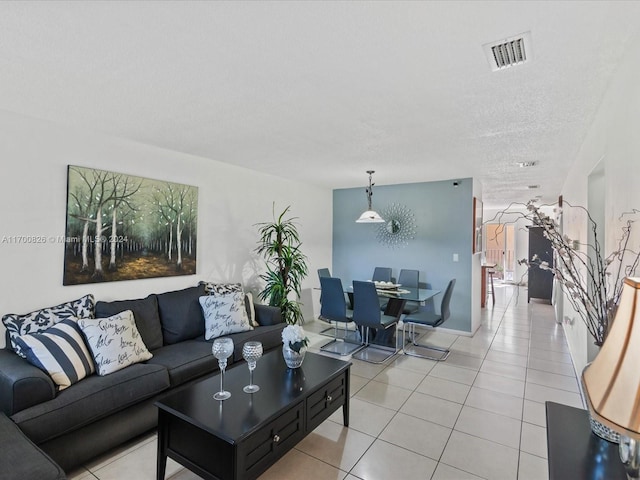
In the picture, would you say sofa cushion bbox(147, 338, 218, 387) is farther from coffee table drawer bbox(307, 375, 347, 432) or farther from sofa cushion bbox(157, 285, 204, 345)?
coffee table drawer bbox(307, 375, 347, 432)

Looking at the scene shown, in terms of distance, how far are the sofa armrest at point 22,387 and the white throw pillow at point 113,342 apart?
374 millimetres

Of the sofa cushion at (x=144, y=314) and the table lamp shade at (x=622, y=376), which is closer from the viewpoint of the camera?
the table lamp shade at (x=622, y=376)

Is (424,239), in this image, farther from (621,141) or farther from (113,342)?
(113,342)

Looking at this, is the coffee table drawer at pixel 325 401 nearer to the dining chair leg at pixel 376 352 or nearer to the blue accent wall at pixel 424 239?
the dining chair leg at pixel 376 352

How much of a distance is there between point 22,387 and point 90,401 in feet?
1.22

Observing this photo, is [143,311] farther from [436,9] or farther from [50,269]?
[436,9]

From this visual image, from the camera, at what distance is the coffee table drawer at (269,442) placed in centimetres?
176

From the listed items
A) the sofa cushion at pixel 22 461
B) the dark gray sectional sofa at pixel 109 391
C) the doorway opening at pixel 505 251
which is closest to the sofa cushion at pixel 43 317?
the dark gray sectional sofa at pixel 109 391

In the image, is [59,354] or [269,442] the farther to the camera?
[59,354]

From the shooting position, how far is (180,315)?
134 inches

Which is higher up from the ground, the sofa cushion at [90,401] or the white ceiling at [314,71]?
the white ceiling at [314,71]

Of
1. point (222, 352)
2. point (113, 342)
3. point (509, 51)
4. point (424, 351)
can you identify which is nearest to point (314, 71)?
point (509, 51)

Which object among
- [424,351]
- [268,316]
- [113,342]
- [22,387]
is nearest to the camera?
[22,387]

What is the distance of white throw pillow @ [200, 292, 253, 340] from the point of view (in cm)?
346
